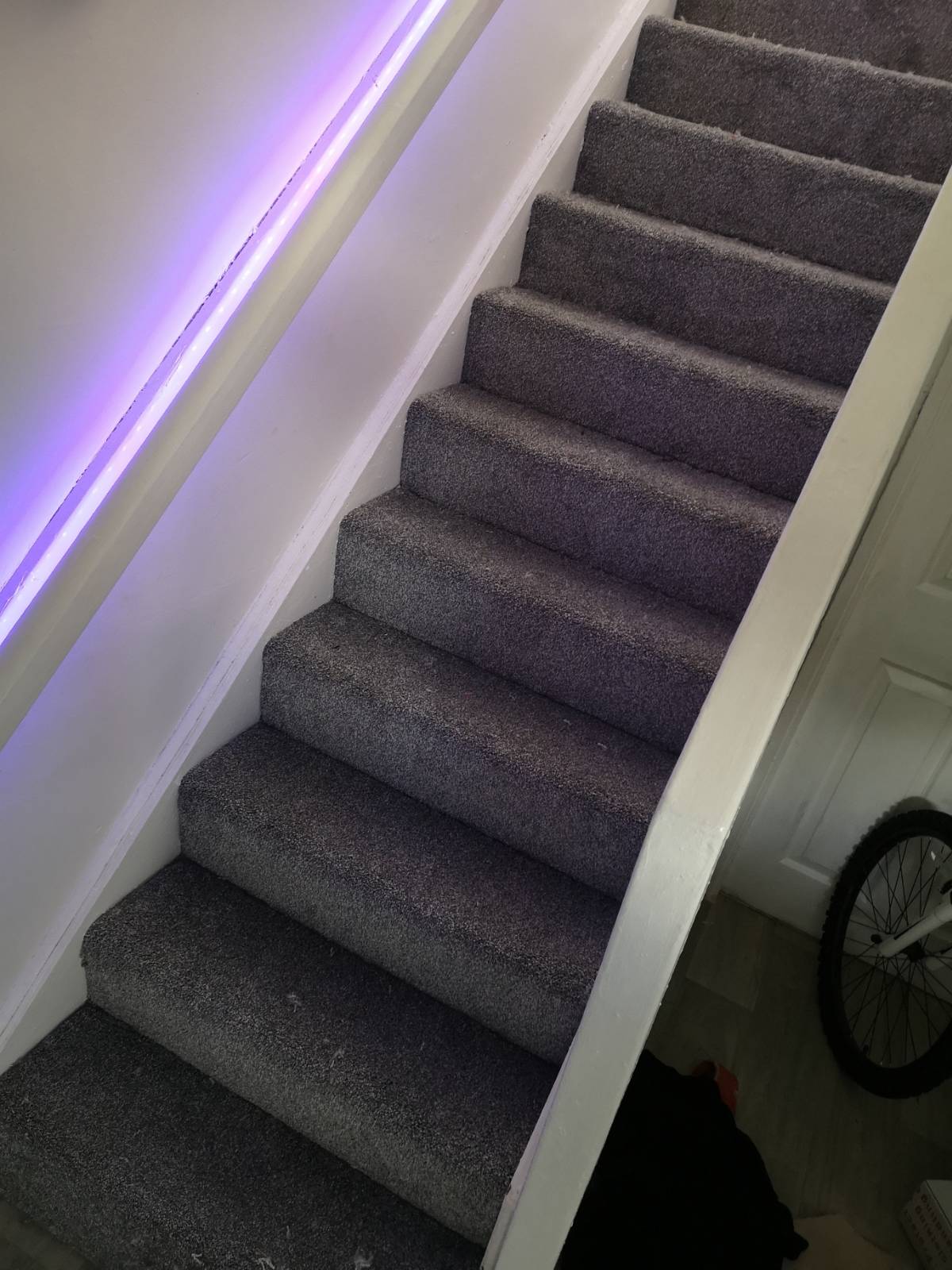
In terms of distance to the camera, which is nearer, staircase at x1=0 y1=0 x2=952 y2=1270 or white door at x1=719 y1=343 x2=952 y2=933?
staircase at x1=0 y1=0 x2=952 y2=1270

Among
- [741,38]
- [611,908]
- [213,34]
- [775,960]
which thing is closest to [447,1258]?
[611,908]

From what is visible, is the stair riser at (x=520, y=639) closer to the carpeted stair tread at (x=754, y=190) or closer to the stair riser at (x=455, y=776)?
the stair riser at (x=455, y=776)

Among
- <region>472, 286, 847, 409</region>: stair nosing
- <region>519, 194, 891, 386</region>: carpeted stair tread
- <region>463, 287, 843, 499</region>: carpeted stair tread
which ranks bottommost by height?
<region>463, 287, 843, 499</region>: carpeted stair tread

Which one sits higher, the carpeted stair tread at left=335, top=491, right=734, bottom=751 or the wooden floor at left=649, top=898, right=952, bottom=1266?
the carpeted stair tread at left=335, top=491, right=734, bottom=751

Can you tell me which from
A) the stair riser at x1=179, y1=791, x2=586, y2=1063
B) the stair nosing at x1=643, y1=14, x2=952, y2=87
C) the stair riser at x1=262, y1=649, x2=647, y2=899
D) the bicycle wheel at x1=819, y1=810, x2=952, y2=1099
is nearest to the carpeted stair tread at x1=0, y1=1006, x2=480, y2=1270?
the stair riser at x1=179, y1=791, x2=586, y2=1063

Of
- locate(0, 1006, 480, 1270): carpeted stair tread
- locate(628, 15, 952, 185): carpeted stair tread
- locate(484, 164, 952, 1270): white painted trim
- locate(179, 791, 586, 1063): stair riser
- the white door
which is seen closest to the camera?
locate(484, 164, 952, 1270): white painted trim

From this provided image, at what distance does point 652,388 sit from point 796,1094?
158 cm

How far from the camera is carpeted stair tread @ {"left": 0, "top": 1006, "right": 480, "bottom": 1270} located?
1.34 m

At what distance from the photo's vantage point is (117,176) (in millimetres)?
1095

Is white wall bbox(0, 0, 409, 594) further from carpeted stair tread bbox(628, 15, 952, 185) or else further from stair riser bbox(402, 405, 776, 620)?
carpeted stair tread bbox(628, 15, 952, 185)

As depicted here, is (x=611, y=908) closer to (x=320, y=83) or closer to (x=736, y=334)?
(x=736, y=334)

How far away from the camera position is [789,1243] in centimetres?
169

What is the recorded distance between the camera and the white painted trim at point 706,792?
979mm

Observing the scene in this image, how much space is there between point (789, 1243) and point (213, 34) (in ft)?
6.99
